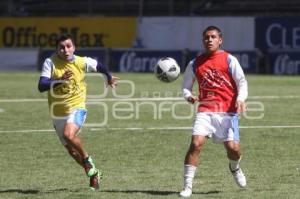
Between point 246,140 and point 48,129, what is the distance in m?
4.21

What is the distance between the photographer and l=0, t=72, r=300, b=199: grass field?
416 inches

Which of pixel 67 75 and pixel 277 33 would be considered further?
pixel 277 33

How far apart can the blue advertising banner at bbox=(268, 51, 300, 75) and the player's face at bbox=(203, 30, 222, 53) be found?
2818 centimetres

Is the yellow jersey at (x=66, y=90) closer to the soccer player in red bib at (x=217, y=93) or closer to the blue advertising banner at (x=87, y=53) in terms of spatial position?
the soccer player in red bib at (x=217, y=93)

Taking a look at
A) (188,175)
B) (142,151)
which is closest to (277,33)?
(142,151)

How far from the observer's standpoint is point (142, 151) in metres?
14.4

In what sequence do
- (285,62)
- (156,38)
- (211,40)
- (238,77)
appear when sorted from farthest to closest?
(156,38), (285,62), (238,77), (211,40)

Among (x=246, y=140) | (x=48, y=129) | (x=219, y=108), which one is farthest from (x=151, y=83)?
(x=219, y=108)

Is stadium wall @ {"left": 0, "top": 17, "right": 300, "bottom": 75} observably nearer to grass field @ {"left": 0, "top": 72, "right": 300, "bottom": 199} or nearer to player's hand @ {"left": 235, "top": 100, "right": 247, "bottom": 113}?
grass field @ {"left": 0, "top": 72, "right": 300, "bottom": 199}

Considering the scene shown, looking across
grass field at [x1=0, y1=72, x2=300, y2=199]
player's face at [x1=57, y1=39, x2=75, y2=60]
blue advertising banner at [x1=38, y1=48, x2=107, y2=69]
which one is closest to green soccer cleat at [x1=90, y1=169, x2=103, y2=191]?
grass field at [x1=0, y1=72, x2=300, y2=199]

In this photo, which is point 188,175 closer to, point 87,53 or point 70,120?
point 70,120

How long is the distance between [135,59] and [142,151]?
86.4 ft

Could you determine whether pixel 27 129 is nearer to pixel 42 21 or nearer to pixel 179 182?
pixel 179 182

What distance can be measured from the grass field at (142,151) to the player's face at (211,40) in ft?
5.29
